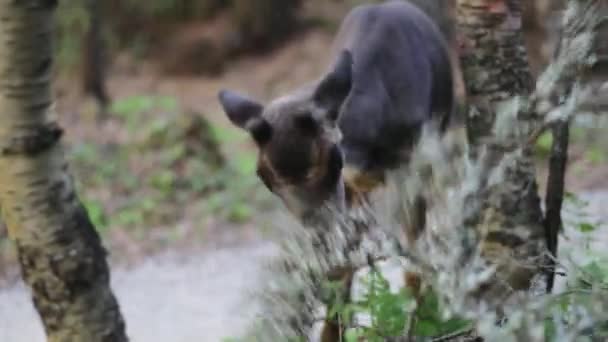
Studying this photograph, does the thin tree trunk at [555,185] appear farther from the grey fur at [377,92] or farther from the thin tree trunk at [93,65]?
the thin tree trunk at [93,65]

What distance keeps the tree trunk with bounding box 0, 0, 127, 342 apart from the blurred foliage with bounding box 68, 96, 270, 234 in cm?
740

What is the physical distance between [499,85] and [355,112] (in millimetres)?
1604

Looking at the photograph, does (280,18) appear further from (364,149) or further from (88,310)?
(88,310)

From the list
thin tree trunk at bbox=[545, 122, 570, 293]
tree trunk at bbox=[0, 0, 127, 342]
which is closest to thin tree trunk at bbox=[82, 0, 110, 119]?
thin tree trunk at bbox=[545, 122, 570, 293]

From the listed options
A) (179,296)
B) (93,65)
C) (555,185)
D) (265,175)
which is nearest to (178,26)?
(93,65)

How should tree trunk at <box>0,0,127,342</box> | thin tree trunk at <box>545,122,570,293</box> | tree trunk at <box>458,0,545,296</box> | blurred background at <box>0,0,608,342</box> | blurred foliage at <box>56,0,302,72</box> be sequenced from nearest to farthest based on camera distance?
1. tree trunk at <box>0,0,127,342</box>
2. thin tree trunk at <box>545,122,570,293</box>
3. tree trunk at <box>458,0,545,296</box>
4. blurred background at <box>0,0,608,342</box>
5. blurred foliage at <box>56,0,302,72</box>

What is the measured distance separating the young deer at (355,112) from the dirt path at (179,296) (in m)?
1.23

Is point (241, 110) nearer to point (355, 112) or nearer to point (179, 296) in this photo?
point (355, 112)

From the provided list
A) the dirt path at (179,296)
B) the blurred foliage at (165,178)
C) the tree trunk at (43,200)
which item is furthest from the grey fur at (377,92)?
the blurred foliage at (165,178)

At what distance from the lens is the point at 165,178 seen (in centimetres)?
1255

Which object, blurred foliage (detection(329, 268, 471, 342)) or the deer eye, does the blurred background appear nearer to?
the deer eye

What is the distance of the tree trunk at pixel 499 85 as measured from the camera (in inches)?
206

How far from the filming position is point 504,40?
5.41 m

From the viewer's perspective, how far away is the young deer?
18.1ft
